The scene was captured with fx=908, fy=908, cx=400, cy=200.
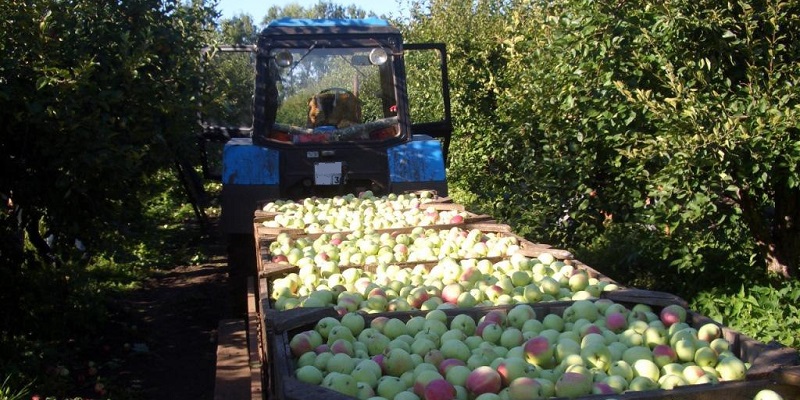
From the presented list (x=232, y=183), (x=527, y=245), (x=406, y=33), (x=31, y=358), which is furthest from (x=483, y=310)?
(x=406, y=33)

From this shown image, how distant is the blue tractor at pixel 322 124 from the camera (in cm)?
729

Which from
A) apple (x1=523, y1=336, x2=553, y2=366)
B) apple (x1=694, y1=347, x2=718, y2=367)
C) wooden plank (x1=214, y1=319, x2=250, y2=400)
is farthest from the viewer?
wooden plank (x1=214, y1=319, x2=250, y2=400)

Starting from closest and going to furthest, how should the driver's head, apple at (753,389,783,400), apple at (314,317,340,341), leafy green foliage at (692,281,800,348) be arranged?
1. apple at (753,389,783,400)
2. apple at (314,317,340,341)
3. leafy green foliage at (692,281,800,348)
4. the driver's head

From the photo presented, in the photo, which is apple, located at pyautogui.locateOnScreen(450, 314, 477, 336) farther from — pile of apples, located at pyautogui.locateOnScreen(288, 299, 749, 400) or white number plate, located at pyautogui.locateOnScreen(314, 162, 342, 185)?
white number plate, located at pyautogui.locateOnScreen(314, 162, 342, 185)

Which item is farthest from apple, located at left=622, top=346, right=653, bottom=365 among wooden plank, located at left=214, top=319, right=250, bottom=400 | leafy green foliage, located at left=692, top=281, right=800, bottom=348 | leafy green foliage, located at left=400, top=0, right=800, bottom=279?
leafy green foliage, located at left=692, top=281, right=800, bottom=348

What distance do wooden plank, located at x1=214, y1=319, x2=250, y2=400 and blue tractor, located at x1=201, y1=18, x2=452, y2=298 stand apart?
5.50 ft

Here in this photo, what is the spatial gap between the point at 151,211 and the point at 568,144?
8799 millimetres

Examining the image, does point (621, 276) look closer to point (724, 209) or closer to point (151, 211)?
point (724, 209)

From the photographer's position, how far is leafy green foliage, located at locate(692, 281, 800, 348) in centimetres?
534

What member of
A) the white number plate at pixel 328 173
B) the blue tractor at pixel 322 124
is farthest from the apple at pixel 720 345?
the white number plate at pixel 328 173

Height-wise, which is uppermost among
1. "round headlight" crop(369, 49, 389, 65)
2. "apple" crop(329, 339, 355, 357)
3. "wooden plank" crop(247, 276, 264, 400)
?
"round headlight" crop(369, 49, 389, 65)

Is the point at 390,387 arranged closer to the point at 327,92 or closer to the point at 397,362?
the point at 397,362

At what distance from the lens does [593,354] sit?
2.61 meters

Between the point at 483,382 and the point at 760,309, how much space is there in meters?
3.90
